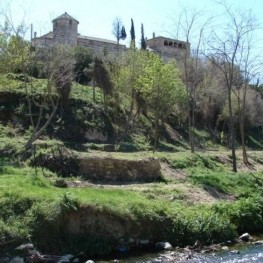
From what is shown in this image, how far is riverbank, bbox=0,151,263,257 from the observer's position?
1611cm

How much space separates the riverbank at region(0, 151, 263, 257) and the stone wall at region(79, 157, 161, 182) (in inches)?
69.5

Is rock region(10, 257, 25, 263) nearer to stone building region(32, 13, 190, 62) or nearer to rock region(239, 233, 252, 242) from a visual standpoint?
rock region(239, 233, 252, 242)

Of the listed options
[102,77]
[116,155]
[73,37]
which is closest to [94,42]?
[73,37]

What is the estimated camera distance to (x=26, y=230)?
1555 cm

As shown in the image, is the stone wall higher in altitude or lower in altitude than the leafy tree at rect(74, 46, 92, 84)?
lower

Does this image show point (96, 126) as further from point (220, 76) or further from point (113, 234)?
point (220, 76)

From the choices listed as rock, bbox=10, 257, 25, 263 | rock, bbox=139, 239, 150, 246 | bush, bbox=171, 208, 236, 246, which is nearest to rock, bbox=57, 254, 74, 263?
rock, bbox=10, 257, 25, 263

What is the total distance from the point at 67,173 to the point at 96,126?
15890mm

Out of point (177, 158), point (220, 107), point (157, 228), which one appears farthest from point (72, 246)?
point (220, 107)

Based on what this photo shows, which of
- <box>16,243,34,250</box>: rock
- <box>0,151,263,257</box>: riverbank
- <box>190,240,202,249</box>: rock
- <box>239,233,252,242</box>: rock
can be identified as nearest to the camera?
<box>16,243,34,250</box>: rock

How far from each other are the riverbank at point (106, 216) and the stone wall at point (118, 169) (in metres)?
1.77

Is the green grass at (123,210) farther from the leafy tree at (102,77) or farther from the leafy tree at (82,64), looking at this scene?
the leafy tree at (82,64)

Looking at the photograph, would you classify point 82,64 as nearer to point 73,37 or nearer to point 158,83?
point 158,83

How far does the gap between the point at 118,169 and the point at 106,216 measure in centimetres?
1009
